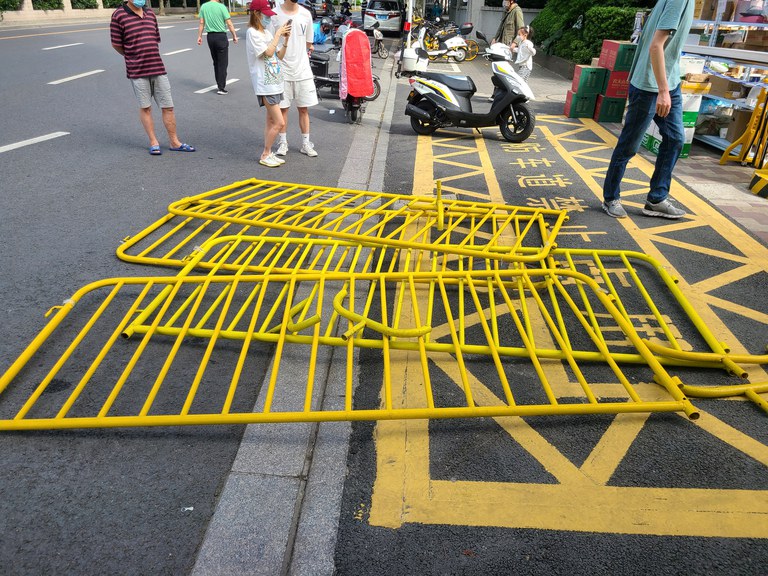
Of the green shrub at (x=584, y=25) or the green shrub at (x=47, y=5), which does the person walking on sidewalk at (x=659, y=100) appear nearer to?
the green shrub at (x=584, y=25)

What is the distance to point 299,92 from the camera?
263 inches

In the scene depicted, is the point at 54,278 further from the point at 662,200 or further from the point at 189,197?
the point at 662,200

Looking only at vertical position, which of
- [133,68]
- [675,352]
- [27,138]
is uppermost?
[133,68]

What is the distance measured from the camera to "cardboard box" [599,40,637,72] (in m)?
9.56

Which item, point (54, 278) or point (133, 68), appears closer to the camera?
point (54, 278)

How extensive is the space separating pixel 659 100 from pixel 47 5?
33100 millimetres

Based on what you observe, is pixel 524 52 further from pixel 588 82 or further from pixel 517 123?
pixel 517 123

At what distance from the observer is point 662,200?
5.53m

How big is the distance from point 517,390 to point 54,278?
319 centimetres

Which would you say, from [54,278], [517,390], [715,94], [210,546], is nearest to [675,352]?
[517,390]

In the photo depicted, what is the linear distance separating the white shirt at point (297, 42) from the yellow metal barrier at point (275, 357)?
11.7 feet

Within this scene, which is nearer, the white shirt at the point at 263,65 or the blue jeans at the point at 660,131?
the blue jeans at the point at 660,131

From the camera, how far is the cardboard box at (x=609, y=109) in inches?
397

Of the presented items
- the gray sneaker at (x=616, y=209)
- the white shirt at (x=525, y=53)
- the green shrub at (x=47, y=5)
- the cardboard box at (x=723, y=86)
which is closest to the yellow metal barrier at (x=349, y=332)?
the gray sneaker at (x=616, y=209)
